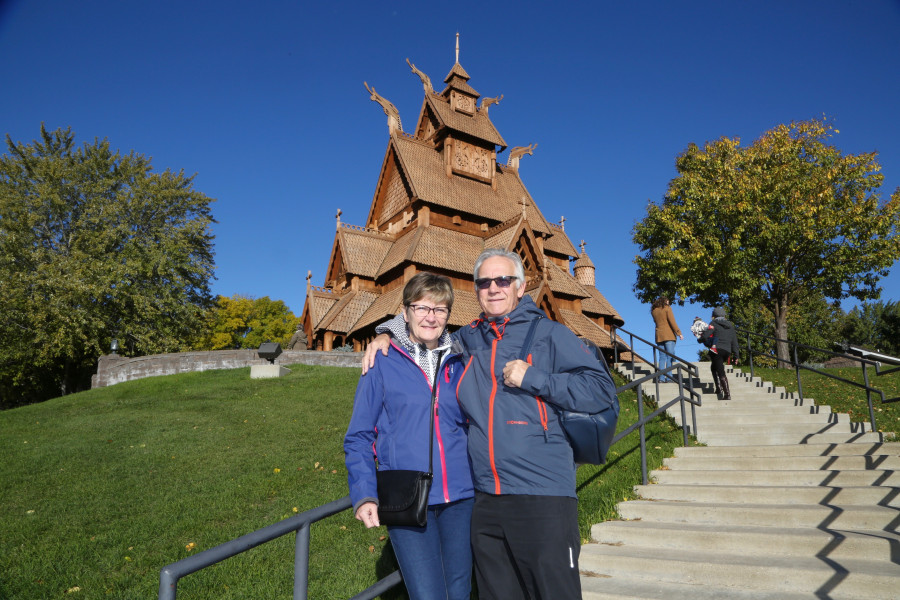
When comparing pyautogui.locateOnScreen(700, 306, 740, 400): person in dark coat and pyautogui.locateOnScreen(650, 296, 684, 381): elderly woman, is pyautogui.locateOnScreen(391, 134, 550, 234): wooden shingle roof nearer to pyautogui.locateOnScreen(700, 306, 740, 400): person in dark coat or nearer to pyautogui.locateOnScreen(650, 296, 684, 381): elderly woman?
pyautogui.locateOnScreen(650, 296, 684, 381): elderly woman

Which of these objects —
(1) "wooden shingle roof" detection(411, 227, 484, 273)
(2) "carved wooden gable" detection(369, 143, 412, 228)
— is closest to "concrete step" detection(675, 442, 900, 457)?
(1) "wooden shingle roof" detection(411, 227, 484, 273)

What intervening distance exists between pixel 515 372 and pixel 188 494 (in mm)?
7322

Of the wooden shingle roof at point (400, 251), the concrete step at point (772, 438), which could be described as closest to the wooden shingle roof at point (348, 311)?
the wooden shingle roof at point (400, 251)

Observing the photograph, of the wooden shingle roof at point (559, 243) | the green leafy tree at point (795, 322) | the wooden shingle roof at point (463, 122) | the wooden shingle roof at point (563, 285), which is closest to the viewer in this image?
the wooden shingle roof at point (563, 285)

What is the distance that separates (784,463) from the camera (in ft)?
22.2

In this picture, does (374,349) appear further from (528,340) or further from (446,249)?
(446,249)

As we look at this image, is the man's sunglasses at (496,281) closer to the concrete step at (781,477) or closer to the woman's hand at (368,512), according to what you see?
the woman's hand at (368,512)

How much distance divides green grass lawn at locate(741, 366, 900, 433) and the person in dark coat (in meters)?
2.46

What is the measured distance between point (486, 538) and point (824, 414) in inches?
378

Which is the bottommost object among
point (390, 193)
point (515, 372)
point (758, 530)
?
point (758, 530)

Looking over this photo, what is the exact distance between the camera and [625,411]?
11641mm

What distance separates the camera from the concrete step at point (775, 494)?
17.6 ft

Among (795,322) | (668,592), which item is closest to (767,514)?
(668,592)

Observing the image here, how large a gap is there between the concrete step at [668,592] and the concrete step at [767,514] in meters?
1.28
